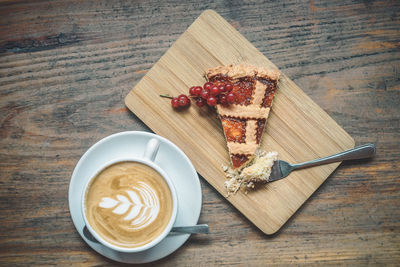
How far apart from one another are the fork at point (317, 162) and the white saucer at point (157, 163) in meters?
0.51

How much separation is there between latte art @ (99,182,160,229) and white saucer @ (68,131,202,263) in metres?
0.25

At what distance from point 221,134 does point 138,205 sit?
701mm

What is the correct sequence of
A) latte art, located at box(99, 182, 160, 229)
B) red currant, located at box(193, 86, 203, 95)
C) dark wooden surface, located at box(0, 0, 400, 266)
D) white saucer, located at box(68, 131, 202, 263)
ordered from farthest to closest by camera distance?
1. dark wooden surface, located at box(0, 0, 400, 266)
2. red currant, located at box(193, 86, 203, 95)
3. white saucer, located at box(68, 131, 202, 263)
4. latte art, located at box(99, 182, 160, 229)

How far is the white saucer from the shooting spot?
1854mm

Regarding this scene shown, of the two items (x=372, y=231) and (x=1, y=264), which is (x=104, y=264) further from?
(x=372, y=231)

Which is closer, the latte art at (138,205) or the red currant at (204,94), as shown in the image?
the latte art at (138,205)

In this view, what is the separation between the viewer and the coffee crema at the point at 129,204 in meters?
1.66

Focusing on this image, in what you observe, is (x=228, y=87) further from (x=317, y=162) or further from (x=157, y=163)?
(x=317, y=162)

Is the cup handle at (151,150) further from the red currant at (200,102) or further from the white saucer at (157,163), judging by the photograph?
the red currant at (200,102)

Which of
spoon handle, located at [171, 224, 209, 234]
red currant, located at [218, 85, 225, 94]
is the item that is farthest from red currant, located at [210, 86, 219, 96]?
spoon handle, located at [171, 224, 209, 234]

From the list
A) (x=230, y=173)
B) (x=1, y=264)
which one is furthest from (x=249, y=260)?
(x=1, y=264)

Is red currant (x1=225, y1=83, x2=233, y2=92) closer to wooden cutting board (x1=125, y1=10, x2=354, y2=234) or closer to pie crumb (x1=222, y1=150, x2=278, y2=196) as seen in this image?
wooden cutting board (x1=125, y1=10, x2=354, y2=234)

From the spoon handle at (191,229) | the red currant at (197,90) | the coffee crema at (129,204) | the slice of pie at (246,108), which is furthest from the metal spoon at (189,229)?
the red currant at (197,90)

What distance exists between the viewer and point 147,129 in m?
2.09
